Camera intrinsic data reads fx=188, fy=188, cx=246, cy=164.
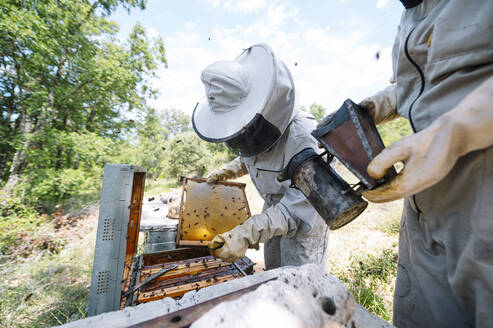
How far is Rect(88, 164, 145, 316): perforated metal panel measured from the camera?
1.23 meters

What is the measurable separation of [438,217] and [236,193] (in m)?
2.33

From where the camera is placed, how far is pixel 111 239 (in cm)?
126

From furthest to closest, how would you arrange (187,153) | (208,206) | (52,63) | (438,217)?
1. (187,153)
2. (52,63)
3. (208,206)
4. (438,217)

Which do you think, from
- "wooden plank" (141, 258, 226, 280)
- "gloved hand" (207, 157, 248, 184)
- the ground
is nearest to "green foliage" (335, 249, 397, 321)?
the ground

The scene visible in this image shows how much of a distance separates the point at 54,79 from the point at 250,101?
9.38 meters

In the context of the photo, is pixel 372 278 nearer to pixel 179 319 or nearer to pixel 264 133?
pixel 264 133

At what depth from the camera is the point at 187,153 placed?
55.8 feet

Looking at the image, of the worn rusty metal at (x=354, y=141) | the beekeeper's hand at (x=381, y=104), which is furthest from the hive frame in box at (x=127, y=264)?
the beekeeper's hand at (x=381, y=104)

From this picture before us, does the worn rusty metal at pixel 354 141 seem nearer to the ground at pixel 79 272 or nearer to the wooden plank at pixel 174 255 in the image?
the wooden plank at pixel 174 255

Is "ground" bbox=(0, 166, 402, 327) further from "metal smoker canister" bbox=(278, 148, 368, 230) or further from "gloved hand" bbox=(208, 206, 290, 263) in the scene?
"metal smoker canister" bbox=(278, 148, 368, 230)

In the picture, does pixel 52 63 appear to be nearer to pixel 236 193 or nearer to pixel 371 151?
pixel 236 193

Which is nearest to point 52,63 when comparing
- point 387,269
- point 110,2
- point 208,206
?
point 110,2

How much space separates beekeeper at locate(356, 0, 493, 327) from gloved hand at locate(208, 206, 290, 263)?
0.91 metres

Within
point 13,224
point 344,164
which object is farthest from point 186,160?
point 344,164
